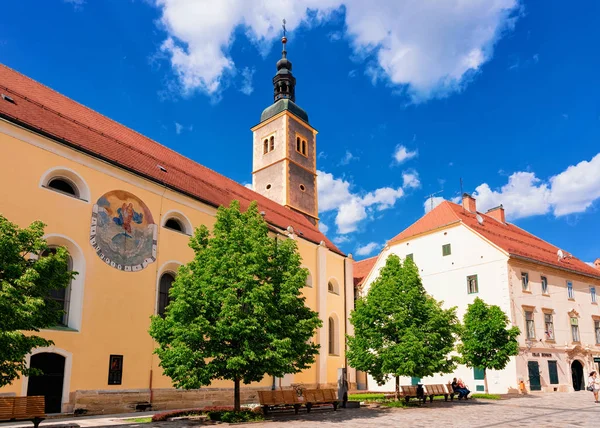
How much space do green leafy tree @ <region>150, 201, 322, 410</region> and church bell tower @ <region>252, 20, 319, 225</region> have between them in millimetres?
26081

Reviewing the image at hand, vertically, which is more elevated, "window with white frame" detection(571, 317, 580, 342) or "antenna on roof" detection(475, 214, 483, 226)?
"antenna on roof" detection(475, 214, 483, 226)

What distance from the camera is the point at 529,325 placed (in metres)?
33.2

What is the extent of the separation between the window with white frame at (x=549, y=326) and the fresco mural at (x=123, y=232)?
2734cm

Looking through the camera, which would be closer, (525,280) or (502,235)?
(525,280)

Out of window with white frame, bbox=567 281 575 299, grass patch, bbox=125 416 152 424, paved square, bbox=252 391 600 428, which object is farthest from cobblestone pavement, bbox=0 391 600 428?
window with white frame, bbox=567 281 575 299

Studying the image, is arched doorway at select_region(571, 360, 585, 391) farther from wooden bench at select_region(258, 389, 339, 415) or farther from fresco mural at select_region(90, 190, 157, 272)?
fresco mural at select_region(90, 190, 157, 272)

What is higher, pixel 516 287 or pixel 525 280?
pixel 525 280

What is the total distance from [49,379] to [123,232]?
5900 mm

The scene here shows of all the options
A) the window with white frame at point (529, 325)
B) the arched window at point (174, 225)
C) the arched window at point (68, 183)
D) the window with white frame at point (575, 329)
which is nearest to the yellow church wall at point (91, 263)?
the arched window at point (68, 183)

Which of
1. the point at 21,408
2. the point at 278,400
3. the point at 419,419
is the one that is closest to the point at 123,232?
the point at 21,408

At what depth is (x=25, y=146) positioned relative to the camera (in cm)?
1706

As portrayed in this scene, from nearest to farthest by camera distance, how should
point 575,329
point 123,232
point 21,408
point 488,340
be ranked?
point 21,408
point 123,232
point 488,340
point 575,329

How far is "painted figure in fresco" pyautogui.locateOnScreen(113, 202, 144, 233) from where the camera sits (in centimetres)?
1967

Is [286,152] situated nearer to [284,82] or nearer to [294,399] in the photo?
[284,82]
